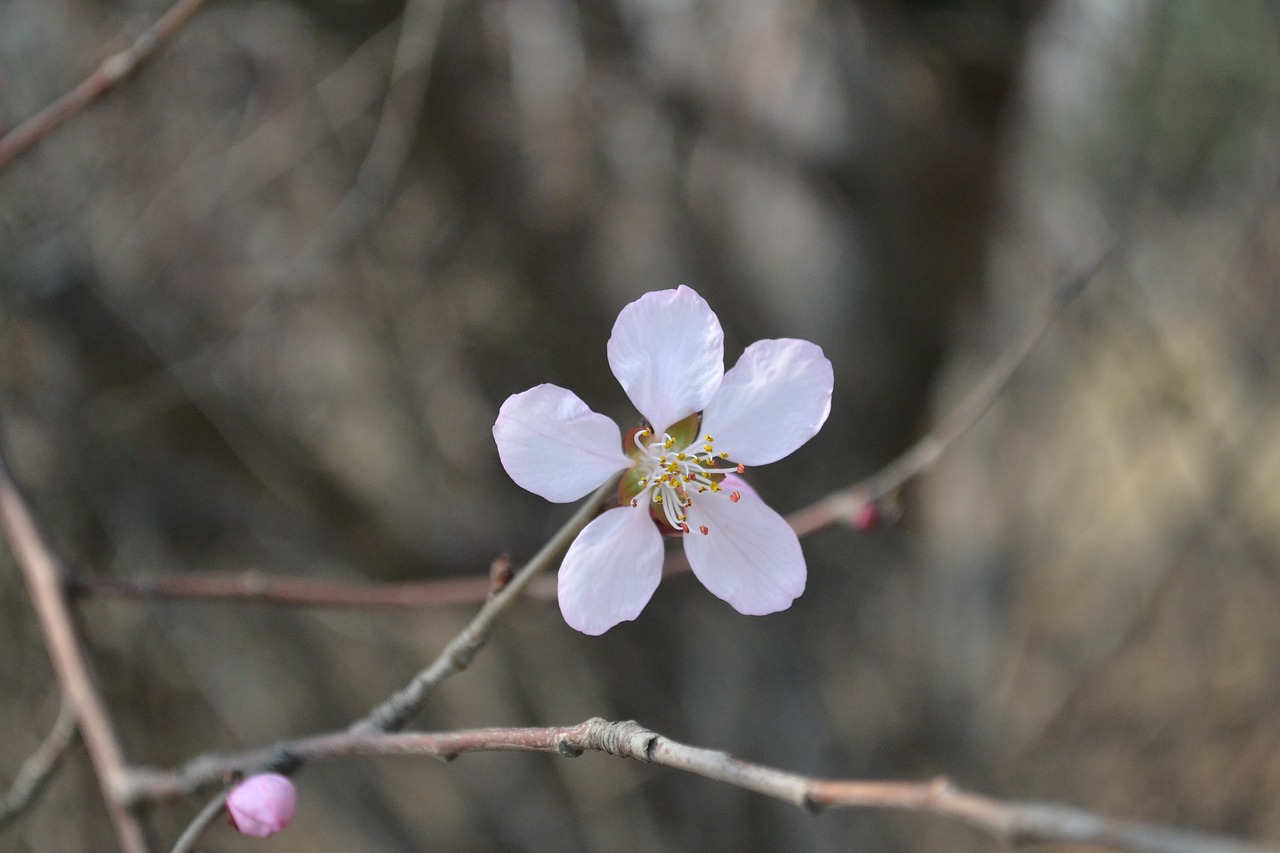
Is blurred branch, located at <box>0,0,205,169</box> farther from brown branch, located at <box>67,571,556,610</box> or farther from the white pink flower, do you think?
the white pink flower

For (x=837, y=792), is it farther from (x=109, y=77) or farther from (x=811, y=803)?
(x=109, y=77)

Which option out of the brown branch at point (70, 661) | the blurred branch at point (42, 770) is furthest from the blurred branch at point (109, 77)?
the blurred branch at point (42, 770)

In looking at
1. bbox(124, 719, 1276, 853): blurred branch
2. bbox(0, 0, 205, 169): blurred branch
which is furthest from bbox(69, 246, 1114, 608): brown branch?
bbox(0, 0, 205, 169): blurred branch

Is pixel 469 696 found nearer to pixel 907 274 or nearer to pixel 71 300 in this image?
pixel 71 300

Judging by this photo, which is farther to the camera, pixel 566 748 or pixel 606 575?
pixel 606 575

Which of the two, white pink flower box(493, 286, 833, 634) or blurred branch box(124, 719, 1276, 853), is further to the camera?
white pink flower box(493, 286, 833, 634)

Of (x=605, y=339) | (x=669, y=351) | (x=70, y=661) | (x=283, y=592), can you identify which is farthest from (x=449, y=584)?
A: (x=605, y=339)
